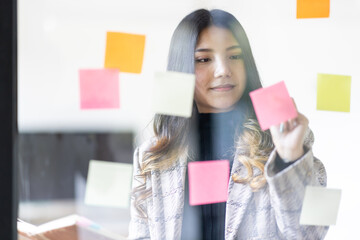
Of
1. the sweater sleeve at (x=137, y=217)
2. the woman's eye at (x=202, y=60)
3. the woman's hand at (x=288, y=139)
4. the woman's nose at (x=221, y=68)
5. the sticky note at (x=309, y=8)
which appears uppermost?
the sticky note at (x=309, y=8)

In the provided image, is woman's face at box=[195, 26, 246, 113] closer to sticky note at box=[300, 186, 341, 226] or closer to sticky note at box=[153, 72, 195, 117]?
sticky note at box=[153, 72, 195, 117]

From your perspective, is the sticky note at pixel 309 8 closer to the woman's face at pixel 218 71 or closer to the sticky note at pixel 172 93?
the woman's face at pixel 218 71

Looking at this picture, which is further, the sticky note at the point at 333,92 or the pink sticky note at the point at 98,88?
the sticky note at the point at 333,92

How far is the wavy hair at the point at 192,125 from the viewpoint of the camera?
145 centimetres

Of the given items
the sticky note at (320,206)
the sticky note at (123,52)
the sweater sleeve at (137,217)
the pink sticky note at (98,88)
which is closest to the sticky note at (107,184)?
the sweater sleeve at (137,217)

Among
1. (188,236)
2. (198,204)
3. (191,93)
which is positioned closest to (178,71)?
(191,93)

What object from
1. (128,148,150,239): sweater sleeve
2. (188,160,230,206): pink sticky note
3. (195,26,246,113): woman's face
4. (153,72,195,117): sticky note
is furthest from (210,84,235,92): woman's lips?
(128,148,150,239): sweater sleeve

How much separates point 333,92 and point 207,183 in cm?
53

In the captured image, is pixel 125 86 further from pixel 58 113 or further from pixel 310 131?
pixel 310 131

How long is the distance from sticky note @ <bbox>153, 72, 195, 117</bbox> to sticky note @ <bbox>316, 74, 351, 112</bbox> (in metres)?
0.45

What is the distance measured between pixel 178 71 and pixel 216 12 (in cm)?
24

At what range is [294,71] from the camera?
1.50 m

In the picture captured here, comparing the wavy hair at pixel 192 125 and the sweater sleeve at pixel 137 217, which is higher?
the wavy hair at pixel 192 125

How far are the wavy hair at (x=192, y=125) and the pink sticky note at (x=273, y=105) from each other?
0.02 m
